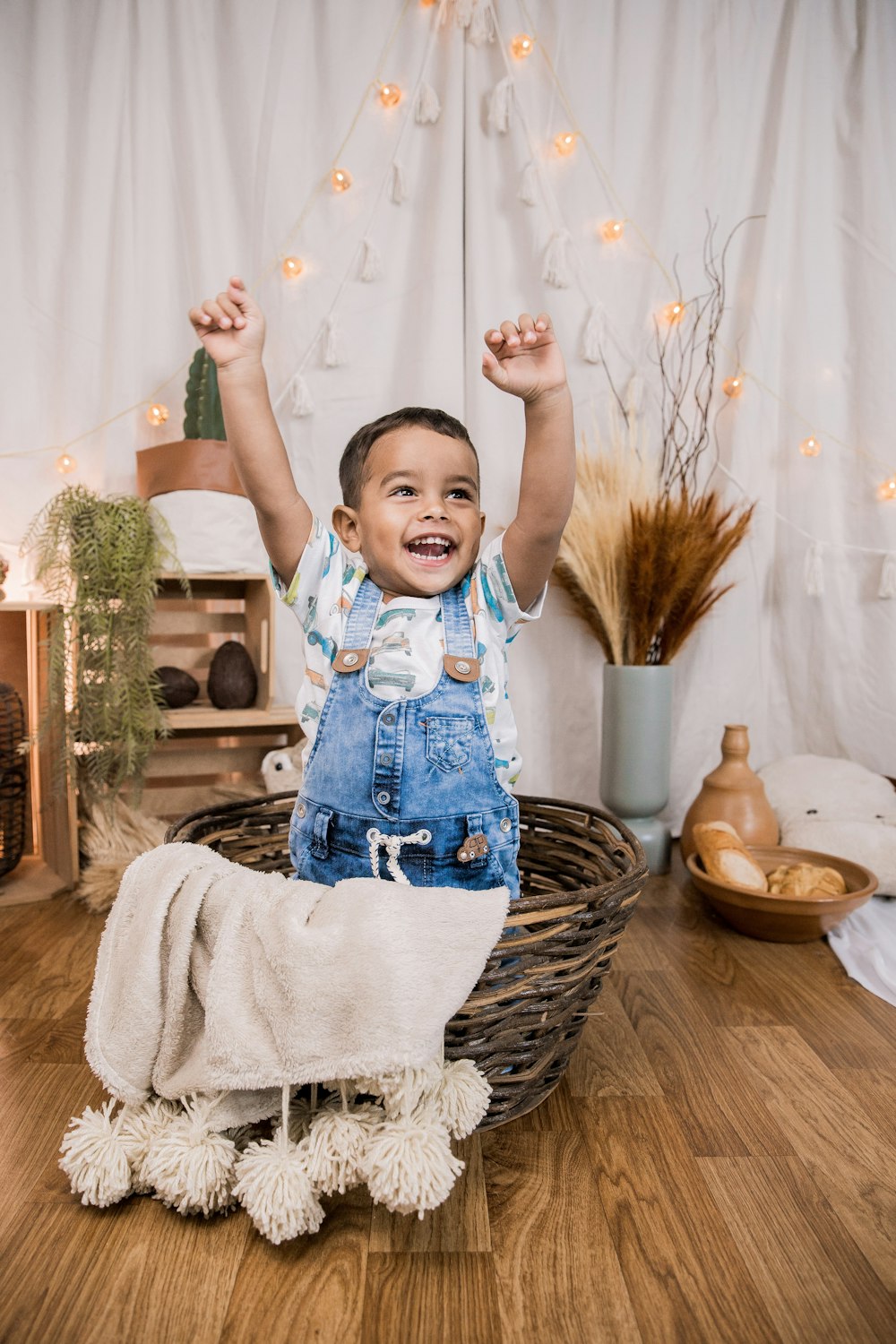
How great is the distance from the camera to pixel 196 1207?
2.85ft

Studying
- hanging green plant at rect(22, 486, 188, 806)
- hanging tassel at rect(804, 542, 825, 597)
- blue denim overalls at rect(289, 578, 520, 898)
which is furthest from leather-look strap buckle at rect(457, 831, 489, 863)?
hanging tassel at rect(804, 542, 825, 597)

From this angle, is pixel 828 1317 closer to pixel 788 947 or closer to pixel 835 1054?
pixel 835 1054

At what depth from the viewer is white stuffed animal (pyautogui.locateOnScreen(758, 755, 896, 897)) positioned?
1.88m

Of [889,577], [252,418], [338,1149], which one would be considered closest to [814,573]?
[889,577]

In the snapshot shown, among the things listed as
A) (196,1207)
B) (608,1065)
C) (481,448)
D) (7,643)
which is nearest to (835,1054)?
(608,1065)

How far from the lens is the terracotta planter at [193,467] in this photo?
190 cm

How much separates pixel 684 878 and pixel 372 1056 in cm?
140

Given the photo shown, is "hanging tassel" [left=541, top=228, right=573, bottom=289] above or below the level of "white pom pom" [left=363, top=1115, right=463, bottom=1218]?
above

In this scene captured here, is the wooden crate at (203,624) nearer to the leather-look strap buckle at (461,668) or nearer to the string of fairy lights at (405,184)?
the string of fairy lights at (405,184)

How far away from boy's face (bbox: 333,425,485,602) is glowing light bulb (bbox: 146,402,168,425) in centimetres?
107

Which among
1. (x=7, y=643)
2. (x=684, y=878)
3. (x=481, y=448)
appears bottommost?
(x=684, y=878)

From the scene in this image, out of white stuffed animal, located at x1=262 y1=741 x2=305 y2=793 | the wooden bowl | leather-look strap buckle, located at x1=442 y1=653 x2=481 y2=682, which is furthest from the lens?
white stuffed animal, located at x1=262 y1=741 x2=305 y2=793

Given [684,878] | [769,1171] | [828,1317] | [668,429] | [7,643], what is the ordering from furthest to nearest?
[668,429] < [684,878] < [7,643] < [769,1171] < [828,1317]

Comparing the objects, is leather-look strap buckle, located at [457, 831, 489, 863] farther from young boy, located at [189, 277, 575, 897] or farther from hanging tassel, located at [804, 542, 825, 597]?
hanging tassel, located at [804, 542, 825, 597]
